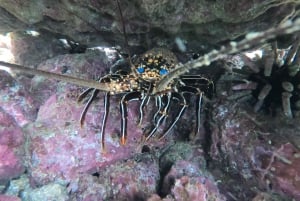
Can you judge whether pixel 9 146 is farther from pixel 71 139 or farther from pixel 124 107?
pixel 124 107

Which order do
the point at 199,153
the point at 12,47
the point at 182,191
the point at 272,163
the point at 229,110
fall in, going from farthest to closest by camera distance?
the point at 12,47
the point at 199,153
the point at 229,110
the point at 272,163
the point at 182,191

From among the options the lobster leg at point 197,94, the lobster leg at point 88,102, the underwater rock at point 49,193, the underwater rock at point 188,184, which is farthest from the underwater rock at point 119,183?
the lobster leg at point 197,94

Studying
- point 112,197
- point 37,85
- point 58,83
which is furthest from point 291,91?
point 37,85

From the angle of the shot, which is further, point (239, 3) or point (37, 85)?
point (37, 85)

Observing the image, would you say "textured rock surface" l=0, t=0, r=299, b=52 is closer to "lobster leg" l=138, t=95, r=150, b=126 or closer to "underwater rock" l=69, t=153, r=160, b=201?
"lobster leg" l=138, t=95, r=150, b=126

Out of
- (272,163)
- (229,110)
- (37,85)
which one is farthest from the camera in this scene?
(37,85)

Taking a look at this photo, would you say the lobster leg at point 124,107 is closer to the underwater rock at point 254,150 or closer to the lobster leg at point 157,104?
the lobster leg at point 157,104

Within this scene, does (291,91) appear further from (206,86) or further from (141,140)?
(141,140)
